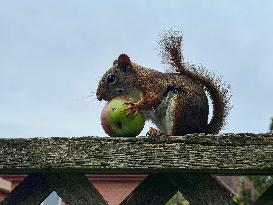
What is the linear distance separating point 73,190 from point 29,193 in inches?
9.1

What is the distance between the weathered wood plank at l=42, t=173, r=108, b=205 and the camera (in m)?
2.76

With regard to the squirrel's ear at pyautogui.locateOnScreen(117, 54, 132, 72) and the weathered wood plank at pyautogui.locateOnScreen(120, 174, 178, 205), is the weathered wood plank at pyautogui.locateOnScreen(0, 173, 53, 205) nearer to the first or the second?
the weathered wood plank at pyautogui.locateOnScreen(120, 174, 178, 205)

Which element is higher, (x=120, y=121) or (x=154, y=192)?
(x=120, y=121)

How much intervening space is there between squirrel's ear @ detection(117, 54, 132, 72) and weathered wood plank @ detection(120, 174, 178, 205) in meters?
0.93

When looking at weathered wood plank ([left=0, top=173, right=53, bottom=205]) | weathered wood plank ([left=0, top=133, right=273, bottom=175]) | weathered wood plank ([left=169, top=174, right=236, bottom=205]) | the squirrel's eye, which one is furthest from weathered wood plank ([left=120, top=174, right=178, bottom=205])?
the squirrel's eye

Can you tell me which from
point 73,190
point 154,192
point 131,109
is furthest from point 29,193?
point 131,109

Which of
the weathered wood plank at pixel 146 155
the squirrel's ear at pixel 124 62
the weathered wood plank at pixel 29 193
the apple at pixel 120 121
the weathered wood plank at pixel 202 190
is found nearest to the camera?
the weathered wood plank at pixel 146 155

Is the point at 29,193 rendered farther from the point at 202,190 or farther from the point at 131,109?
the point at 202,190

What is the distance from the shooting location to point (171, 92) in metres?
3.41

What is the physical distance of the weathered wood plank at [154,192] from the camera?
2.76 m

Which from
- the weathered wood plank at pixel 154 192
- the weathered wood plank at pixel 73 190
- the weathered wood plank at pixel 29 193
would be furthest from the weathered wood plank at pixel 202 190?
the weathered wood plank at pixel 29 193

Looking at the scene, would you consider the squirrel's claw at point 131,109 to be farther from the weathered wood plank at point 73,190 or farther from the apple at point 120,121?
the weathered wood plank at point 73,190

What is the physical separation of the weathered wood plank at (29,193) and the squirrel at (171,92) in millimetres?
626

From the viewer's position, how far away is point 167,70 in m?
3.62
